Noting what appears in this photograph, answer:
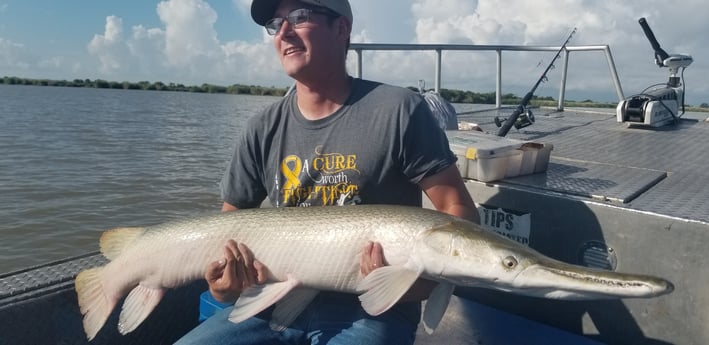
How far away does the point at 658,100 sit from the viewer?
6.61m

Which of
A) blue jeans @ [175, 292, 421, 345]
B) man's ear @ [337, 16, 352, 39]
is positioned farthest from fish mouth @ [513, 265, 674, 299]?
man's ear @ [337, 16, 352, 39]

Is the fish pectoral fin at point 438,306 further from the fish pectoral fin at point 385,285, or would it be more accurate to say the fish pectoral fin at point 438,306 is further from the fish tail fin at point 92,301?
the fish tail fin at point 92,301

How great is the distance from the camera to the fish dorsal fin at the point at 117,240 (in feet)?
9.26

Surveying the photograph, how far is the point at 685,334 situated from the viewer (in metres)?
2.54

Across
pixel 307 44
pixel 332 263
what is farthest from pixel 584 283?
pixel 307 44

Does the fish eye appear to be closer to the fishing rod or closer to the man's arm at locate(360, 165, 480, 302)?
the man's arm at locate(360, 165, 480, 302)

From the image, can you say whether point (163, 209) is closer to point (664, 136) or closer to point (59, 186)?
point (59, 186)

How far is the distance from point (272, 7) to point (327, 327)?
167 cm

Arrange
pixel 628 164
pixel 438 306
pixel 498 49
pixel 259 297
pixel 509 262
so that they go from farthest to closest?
pixel 498 49, pixel 628 164, pixel 259 297, pixel 438 306, pixel 509 262

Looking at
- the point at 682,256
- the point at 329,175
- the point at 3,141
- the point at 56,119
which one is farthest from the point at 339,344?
the point at 56,119

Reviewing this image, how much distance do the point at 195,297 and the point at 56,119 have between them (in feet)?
84.6

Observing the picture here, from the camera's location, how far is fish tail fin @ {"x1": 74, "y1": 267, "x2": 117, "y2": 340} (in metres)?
2.75

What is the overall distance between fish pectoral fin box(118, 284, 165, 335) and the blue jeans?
285 mm

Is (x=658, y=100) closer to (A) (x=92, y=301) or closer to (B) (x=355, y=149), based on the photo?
(B) (x=355, y=149)
